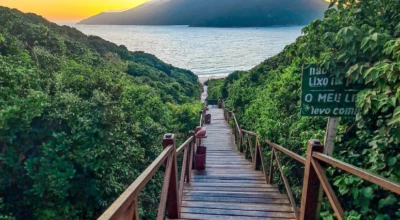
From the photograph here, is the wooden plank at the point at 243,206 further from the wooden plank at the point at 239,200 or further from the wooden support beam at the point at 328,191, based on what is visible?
the wooden support beam at the point at 328,191

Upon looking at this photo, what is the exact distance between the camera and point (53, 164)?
13.7 feet

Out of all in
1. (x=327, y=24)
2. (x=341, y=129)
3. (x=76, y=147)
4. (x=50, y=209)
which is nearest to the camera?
(x=327, y=24)

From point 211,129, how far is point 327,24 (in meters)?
10.7

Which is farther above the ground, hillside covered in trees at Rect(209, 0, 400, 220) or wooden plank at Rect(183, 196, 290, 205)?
hillside covered in trees at Rect(209, 0, 400, 220)

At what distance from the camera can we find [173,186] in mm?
2842

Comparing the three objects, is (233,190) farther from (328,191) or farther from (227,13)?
(227,13)

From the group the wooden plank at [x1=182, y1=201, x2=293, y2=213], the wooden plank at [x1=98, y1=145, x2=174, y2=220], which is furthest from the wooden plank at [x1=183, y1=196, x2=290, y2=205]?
the wooden plank at [x1=98, y1=145, x2=174, y2=220]

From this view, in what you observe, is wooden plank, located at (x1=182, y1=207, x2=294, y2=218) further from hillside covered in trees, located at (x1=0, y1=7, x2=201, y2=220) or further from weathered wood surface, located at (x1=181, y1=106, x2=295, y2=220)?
hillside covered in trees, located at (x1=0, y1=7, x2=201, y2=220)

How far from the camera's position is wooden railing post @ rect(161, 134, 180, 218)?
2.71 meters

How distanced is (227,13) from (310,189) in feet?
511

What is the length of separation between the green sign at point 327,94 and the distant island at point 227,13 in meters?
143

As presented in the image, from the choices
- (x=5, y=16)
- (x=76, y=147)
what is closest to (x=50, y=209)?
(x=76, y=147)

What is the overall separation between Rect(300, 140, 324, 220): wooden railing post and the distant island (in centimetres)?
14321

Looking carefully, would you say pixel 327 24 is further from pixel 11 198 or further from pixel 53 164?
pixel 11 198
